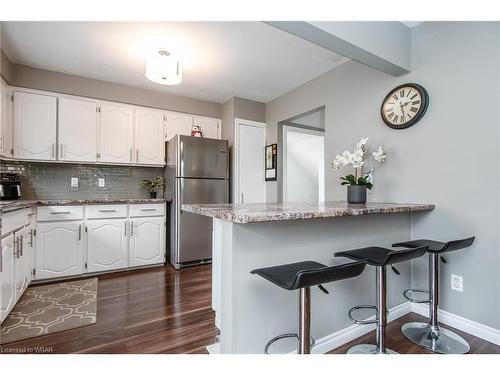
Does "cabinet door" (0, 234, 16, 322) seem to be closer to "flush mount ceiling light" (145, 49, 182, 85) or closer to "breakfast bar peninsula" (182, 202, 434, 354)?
"breakfast bar peninsula" (182, 202, 434, 354)

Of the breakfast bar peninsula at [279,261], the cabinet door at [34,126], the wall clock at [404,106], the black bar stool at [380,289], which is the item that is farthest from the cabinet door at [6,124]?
the wall clock at [404,106]

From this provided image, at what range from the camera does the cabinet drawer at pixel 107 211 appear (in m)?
2.93

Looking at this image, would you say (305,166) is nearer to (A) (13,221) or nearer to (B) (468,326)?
(B) (468,326)

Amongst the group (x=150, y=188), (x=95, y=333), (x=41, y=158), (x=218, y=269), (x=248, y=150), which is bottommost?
(x=95, y=333)

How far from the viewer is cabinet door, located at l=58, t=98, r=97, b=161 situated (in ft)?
9.80

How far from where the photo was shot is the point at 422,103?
205 cm

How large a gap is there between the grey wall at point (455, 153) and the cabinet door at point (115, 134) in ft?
9.51

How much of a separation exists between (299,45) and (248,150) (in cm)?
170

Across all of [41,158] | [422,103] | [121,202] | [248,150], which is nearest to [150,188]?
[121,202]

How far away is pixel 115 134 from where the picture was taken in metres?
3.28

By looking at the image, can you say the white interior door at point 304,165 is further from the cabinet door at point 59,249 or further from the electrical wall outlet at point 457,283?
the cabinet door at point 59,249

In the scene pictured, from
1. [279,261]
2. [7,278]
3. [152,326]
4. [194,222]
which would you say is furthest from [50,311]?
[279,261]

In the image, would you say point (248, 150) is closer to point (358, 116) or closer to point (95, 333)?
point (358, 116)

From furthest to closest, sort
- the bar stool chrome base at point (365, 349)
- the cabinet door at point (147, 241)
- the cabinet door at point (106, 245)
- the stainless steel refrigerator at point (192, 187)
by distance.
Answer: the stainless steel refrigerator at point (192, 187) → the cabinet door at point (147, 241) → the cabinet door at point (106, 245) → the bar stool chrome base at point (365, 349)
